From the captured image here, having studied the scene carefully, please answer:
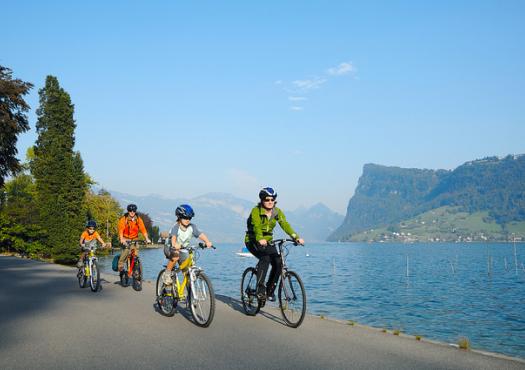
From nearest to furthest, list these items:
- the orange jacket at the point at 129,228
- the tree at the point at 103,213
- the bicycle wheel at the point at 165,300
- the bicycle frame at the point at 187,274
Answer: the bicycle frame at the point at 187,274 < the bicycle wheel at the point at 165,300 < the orange jacket at the point at 129,228 < the tree at the point at 103,213

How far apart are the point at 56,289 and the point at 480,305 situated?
1013 inches

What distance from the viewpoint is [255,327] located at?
29.9ft

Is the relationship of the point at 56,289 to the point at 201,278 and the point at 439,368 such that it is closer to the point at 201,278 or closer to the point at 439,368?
the point at 201,278

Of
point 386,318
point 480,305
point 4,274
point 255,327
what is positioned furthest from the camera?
point 480,305

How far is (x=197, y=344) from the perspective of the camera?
301 inches

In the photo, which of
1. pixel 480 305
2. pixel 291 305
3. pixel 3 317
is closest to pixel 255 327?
pixel 291 305

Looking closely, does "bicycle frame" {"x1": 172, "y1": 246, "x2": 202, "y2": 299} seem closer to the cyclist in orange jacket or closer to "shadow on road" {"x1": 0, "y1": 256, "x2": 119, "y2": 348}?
"shadow on road" {"x1": 0, "y1": 256, "x2": 119, "y2": 348}

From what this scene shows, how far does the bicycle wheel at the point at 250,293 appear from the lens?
10.1 metres

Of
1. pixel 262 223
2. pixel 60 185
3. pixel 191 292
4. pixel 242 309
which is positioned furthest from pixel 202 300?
pixel 60 185

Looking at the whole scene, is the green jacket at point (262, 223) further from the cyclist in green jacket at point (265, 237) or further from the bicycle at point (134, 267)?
the bicycle at point (134, 267)

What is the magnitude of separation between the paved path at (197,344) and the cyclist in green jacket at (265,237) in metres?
0.74

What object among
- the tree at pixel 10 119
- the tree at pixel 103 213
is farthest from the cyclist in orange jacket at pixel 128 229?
the tree at pixel 103 213

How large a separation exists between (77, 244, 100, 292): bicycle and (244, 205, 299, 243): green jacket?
276 inches

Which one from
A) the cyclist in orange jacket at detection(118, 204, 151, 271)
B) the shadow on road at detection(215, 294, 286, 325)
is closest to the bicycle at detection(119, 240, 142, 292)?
the cyclist in orange jacket at detection(118, 204, 151, 271)
